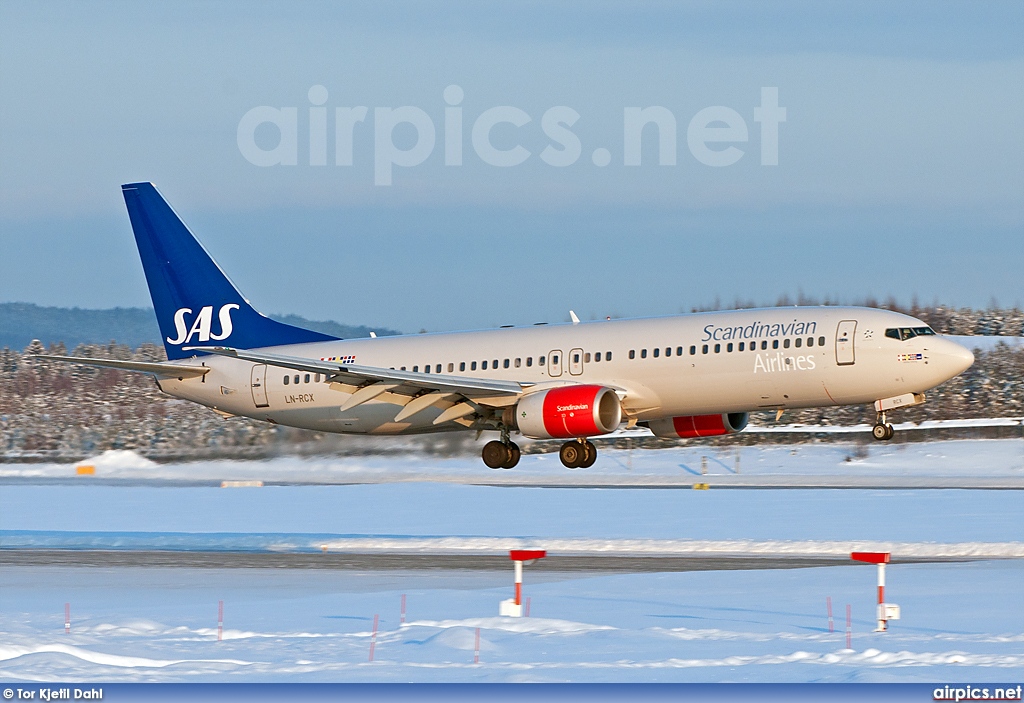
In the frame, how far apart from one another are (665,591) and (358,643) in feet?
20.4

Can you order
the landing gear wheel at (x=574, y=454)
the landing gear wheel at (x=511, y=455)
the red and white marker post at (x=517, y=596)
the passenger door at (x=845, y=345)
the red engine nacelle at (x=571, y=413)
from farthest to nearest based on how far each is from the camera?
the landing gear wheel at (x=511, y=455) → the landing gear wheel at (x=574, y=454) → the red engine nacelle at (x=571, y=413) → the passenger door at (x=845, y=345) → the red and white marker post at (x=517, y=596)

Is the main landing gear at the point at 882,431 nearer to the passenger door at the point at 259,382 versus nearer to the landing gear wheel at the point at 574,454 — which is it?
the landing gear wheel at the point at 574,454

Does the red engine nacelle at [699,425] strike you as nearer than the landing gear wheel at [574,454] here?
No

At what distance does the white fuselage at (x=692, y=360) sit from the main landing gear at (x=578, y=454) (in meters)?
1.56

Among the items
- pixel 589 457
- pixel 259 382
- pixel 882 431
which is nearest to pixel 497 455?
pixel 589 457

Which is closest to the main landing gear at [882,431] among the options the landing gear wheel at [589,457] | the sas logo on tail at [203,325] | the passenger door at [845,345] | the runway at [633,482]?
the passenger door at [845,345]

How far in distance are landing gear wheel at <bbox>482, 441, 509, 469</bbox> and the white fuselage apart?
121cm

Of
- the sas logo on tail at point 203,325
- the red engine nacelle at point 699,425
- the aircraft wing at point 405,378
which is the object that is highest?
the sas logo on tail at point 203,325

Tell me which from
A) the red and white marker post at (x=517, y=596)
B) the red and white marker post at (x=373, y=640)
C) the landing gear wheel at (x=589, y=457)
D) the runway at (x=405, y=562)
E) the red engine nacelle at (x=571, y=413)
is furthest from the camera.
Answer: the landing gear wheel at (x=589, y=457)

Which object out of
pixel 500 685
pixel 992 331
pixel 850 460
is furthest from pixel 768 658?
pixel 992 331

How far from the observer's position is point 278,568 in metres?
26.4

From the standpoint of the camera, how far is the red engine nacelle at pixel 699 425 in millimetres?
40625

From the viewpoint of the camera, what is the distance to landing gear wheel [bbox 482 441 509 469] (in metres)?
41.0

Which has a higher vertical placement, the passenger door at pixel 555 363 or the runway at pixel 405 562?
the passenger door at pixel 555 363
